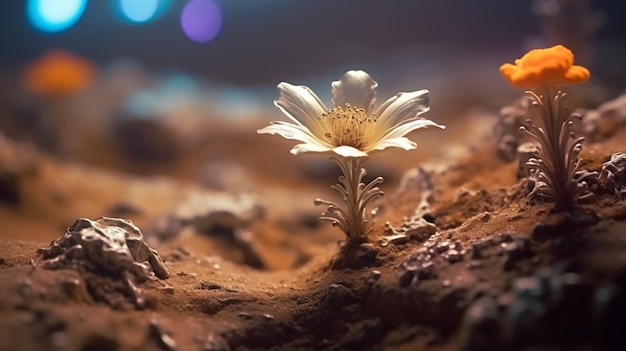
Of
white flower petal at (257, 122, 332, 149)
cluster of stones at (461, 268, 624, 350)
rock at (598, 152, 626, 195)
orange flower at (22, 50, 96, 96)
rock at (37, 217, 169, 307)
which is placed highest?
orange flower at (22, 50, 96, 96)

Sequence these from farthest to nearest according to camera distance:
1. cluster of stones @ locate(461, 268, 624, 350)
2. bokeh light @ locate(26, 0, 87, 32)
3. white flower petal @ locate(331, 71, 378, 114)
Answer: bokeh light @ locate(26, 0, 87, 32)
white flower petal @ locate(331, 71, 378, 114)
cluster of stones @ locate(461, 268, 624, 350)

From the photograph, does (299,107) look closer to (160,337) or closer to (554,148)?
(554,148)

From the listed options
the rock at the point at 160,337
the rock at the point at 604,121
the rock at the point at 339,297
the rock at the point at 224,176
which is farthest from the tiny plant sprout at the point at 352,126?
the rock at the point at 224,176

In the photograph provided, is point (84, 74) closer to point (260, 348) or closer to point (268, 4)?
point (268, 4)

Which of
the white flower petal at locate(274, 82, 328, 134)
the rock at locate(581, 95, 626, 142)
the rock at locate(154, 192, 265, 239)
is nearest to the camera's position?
the white flower petal at locate(274, 82, 328, 134)

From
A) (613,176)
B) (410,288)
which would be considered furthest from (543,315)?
(613,176)

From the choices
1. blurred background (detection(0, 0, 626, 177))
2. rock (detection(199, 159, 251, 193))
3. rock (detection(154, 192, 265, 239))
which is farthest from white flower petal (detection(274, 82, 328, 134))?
blurred background (detection(0, 0, 626, 177))

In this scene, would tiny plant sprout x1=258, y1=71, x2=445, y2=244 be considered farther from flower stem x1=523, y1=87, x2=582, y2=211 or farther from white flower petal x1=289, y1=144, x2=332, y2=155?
flower stem x1=523, y1=87, x2=582, y2=211
